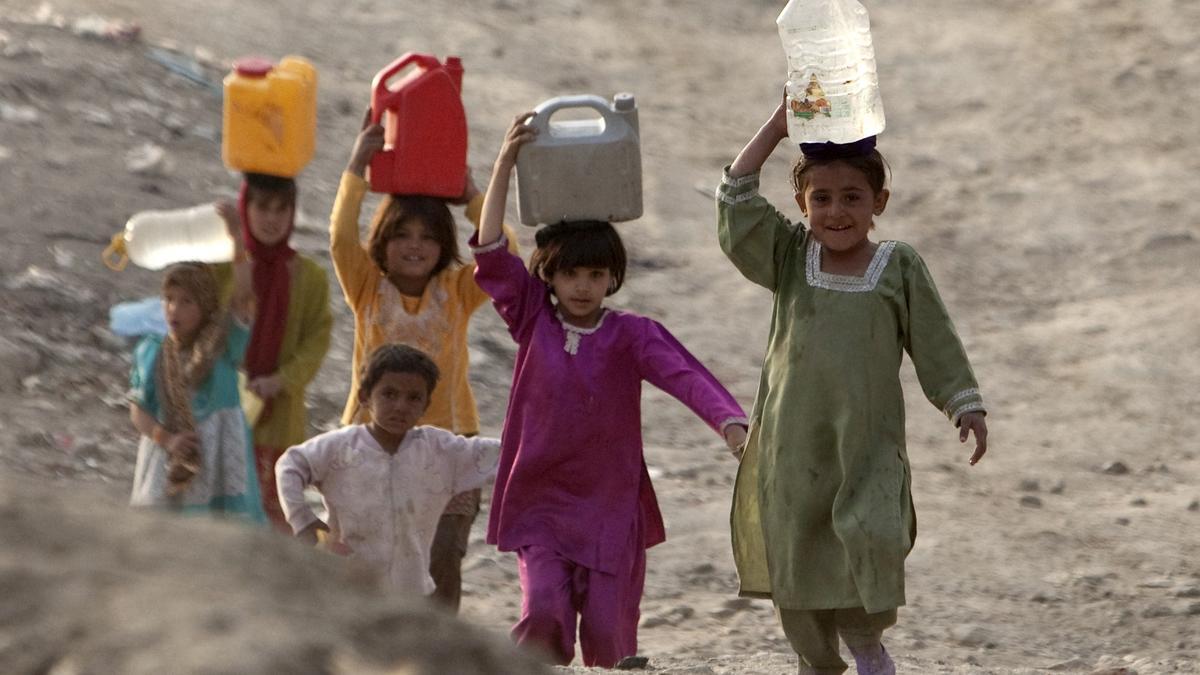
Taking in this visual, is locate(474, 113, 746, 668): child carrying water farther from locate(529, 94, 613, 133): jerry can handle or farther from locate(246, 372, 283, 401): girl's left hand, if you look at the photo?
locate(246, 372, 283, 401): girl's left hand

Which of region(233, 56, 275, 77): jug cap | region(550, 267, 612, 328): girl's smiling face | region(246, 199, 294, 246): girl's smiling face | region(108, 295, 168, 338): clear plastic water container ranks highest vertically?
region(233, 56, 275, 77): jug cap

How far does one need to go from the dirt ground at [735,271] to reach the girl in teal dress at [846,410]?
578mm

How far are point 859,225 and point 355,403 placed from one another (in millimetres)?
1635

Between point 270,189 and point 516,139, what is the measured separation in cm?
116

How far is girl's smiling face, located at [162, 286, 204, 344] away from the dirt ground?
4.04 ft

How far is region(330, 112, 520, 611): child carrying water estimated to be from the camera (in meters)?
5.62

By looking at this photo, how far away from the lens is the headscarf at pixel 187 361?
537 centimetres

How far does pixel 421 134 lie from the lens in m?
5.78

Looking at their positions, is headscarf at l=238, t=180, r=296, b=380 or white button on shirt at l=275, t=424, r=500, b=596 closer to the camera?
white button on shirt at l=275, t=424, r=500, b=596

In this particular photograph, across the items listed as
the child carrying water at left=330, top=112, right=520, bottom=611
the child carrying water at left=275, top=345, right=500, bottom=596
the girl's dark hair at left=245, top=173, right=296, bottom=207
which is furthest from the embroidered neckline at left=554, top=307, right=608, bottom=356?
the girl's dark hair at left=245, top=173, right=296, bottom=207

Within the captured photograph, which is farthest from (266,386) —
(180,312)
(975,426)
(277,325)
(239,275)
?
(975,426)

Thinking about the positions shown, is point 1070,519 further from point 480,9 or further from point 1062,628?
point 480,9

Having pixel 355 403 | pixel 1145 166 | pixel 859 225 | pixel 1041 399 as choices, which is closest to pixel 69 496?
pixel 859 225

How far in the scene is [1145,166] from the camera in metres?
12.0
